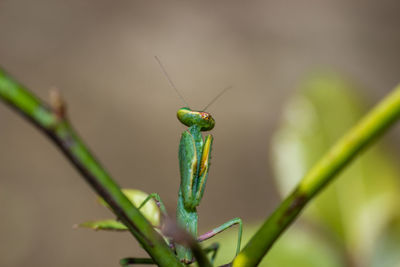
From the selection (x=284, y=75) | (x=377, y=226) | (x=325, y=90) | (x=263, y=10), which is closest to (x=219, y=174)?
(x=284, y=75)

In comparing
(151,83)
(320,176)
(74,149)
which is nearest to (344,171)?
(320,176)

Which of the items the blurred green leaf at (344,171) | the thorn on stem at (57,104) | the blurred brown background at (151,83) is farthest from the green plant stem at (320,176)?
the blurred brown background at (151,83)

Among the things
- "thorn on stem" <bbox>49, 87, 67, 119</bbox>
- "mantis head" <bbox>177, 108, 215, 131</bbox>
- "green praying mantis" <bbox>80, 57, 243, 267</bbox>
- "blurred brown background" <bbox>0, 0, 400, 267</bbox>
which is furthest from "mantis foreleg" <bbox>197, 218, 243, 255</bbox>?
"blurred brown background" <bbox>0, 0, 400, 267</bbox>

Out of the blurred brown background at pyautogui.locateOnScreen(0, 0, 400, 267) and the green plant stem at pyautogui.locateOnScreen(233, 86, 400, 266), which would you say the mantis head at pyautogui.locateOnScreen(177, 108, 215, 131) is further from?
the blurred brown background at pyautogui.locateOnScreen(0, 0, 400, 267)

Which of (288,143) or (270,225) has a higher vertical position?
(288,143)

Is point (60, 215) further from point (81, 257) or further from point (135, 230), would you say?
point (135, 230)

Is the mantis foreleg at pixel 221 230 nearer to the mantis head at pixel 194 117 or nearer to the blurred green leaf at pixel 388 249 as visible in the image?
the mantis head at pixel 194 117

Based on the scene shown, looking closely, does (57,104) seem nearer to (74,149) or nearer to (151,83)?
(74,149)
